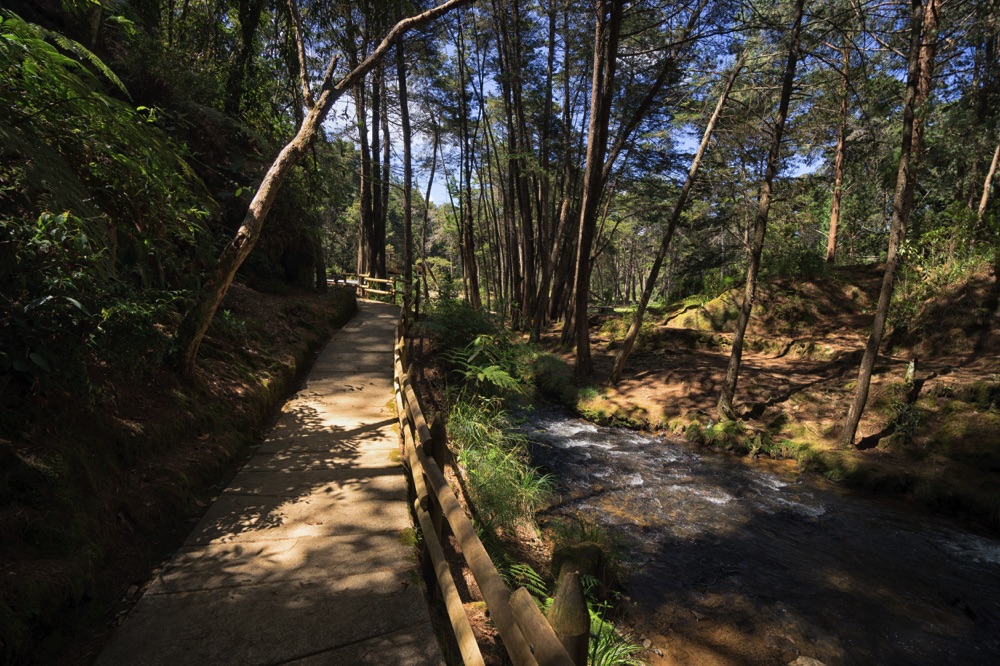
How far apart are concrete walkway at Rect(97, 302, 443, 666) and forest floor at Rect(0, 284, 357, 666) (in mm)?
220

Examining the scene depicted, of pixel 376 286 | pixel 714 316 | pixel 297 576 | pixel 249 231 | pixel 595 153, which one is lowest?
pixel 297 576

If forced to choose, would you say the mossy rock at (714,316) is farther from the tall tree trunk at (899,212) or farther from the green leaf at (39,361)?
the green leaf at (39,361)

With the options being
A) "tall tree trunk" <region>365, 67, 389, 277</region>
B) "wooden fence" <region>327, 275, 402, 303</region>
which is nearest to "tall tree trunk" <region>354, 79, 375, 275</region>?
"tall tree trunk" <region>365, 67, 389, 277</region>

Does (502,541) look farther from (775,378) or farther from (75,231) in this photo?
(775,378)

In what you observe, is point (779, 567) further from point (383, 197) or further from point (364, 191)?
point (383, 197)

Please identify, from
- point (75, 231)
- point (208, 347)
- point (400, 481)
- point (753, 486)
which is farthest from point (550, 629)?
point (753, 486)

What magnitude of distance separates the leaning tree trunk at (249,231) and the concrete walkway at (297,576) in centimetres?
150

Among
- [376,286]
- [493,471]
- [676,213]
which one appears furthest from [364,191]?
[493,471]

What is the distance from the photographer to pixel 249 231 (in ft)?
17.3

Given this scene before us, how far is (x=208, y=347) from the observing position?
621 centimetres

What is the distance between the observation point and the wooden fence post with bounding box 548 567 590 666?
150cm

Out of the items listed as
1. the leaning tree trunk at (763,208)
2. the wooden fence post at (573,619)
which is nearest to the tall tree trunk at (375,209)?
the leaning tree trunk at (763,208)

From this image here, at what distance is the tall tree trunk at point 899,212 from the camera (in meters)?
6.56

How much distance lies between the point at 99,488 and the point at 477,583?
310cm
